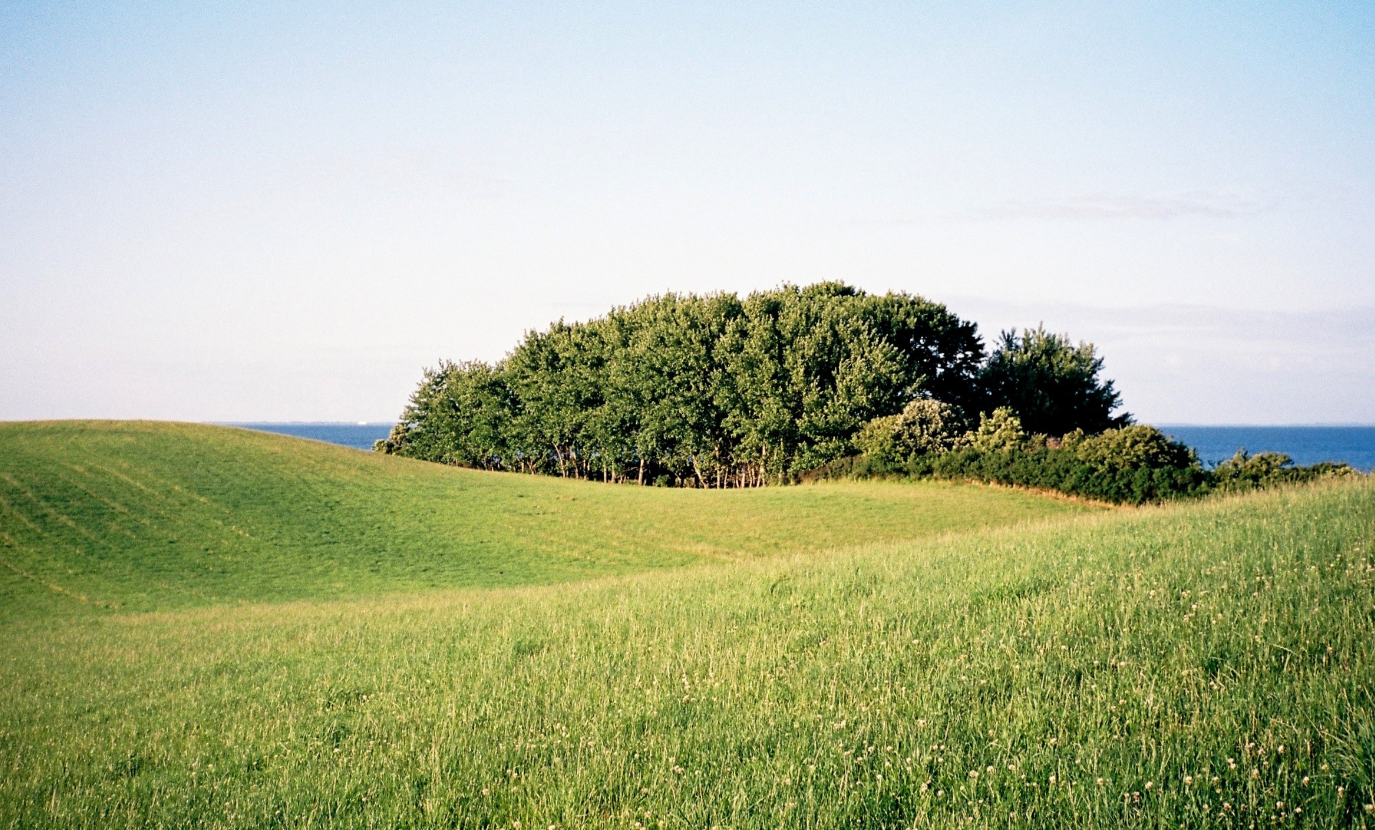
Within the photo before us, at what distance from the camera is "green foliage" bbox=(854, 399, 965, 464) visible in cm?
4716

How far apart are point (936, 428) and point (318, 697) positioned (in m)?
42.7

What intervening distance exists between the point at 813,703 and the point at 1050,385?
186 ft

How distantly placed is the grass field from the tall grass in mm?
34

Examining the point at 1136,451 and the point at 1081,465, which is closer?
the point at 1081,465

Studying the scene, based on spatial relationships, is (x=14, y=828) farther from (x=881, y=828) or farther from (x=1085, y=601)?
(x=1085, y=601)

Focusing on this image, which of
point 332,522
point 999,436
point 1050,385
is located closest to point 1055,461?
point 999,436

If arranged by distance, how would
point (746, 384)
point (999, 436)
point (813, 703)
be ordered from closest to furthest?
point (813, 703) < point (999, 436) < point (746, 384)

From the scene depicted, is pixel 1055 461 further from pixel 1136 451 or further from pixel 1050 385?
pixel 1050 385

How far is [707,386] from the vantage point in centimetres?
5769

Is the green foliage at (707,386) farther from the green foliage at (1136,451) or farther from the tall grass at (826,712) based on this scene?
the tall grass at (826,712)

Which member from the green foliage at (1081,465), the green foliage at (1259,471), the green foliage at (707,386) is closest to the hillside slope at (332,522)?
the green foliage at (1081,465)

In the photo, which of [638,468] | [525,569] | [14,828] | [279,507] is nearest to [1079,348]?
[638,468]

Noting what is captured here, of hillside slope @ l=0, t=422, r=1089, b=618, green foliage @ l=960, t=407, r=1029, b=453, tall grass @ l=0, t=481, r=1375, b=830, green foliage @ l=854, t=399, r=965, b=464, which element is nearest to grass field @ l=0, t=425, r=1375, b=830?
tall grass @ l=0, t=481, r=1375, b=830

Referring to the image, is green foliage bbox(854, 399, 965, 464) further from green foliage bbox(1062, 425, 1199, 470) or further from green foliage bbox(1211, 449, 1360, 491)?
green foliage bbox(1211, 449, 1360, 491)
